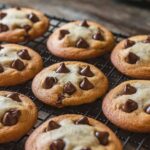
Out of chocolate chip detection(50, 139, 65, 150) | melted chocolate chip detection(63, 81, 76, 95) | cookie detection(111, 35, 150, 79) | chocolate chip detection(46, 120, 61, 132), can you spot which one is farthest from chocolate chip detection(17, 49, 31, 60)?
chocolate chip detection(50, 139, 65, 150)

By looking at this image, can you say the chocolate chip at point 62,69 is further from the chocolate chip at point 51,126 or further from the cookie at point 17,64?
the chocolate chip at point 51,126

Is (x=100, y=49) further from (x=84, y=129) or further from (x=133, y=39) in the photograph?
(x=84, y=129)

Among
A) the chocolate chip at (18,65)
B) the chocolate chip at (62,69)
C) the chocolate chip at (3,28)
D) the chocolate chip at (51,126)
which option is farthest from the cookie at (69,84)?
the chocolate chip at (3,28)

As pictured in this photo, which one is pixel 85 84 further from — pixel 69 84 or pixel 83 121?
pixel 83 121

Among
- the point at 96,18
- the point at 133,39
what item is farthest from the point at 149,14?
the point at 133,39

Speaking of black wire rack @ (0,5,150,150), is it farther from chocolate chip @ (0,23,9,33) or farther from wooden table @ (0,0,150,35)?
wooden table @ (0,0,150,35)

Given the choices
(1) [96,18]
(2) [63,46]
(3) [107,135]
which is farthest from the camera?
(1) [96,18]
